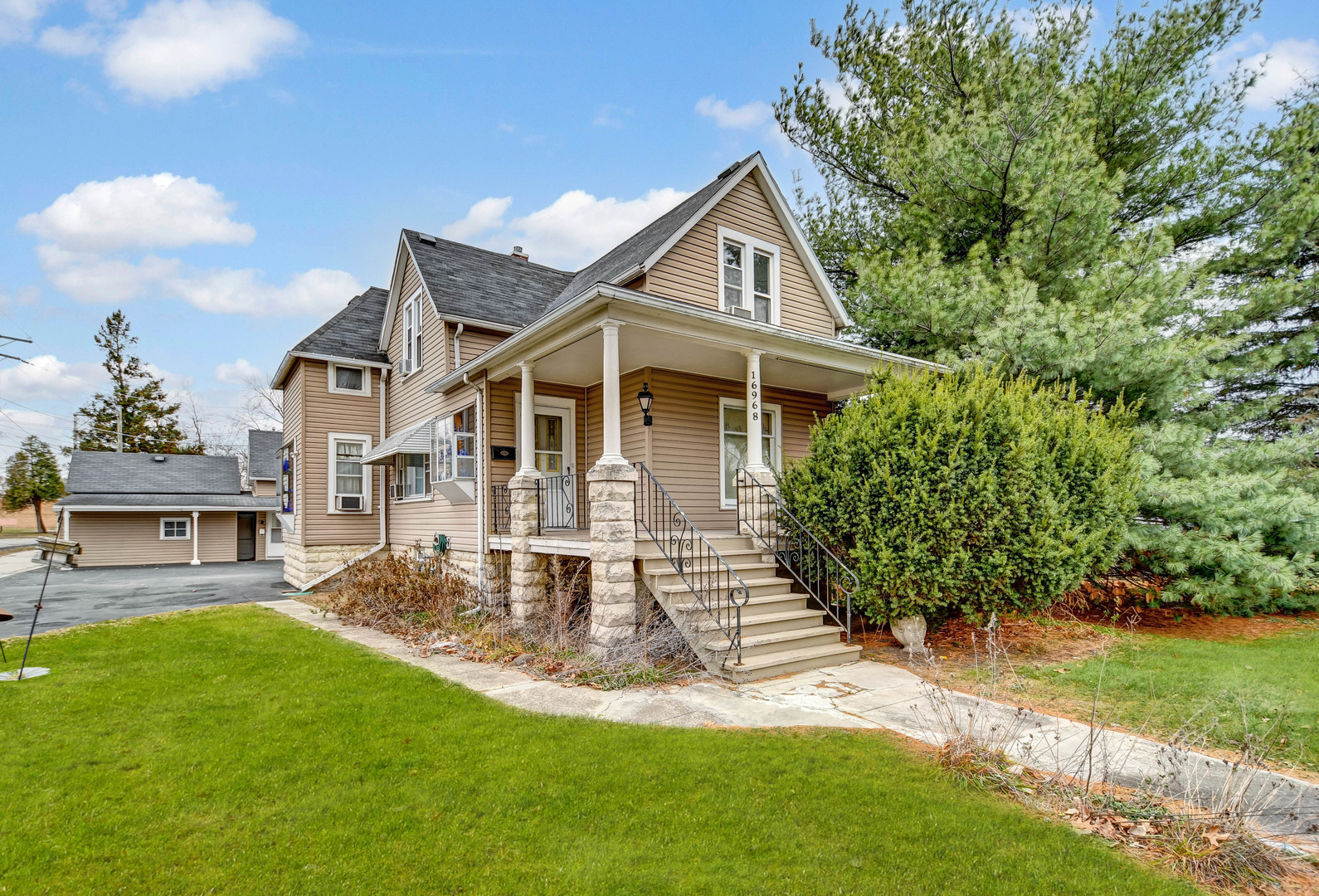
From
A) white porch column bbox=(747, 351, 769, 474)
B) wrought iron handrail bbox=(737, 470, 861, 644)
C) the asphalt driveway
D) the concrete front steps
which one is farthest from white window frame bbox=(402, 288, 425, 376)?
the concrete front steps

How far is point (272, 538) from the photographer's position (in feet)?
90.3

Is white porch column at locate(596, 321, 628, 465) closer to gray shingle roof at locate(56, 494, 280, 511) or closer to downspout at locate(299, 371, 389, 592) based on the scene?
downspout at locate(299, 371, 389, 592)

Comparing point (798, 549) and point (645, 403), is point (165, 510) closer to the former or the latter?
point (645, 403)

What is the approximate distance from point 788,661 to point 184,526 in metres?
27.5

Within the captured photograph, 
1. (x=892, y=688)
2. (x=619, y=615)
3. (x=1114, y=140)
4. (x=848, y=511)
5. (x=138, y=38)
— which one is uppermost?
(x=138, y=38)

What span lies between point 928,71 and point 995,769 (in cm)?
1301

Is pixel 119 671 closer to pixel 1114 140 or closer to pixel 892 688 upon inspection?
pixel 892 688

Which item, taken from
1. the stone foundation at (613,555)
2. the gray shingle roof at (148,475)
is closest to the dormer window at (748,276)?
the stone foundation at (613,555)

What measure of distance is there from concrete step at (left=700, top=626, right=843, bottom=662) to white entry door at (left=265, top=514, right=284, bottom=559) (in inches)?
1033

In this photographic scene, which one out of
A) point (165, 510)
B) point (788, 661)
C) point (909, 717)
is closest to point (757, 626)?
point (788, 661)

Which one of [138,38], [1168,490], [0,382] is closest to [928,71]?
[1168,490]

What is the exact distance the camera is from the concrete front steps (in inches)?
258

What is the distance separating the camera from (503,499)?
34.8 ft

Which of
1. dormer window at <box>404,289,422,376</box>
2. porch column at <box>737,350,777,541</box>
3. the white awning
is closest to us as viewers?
porch column at <box>737,350,777,541</box>
